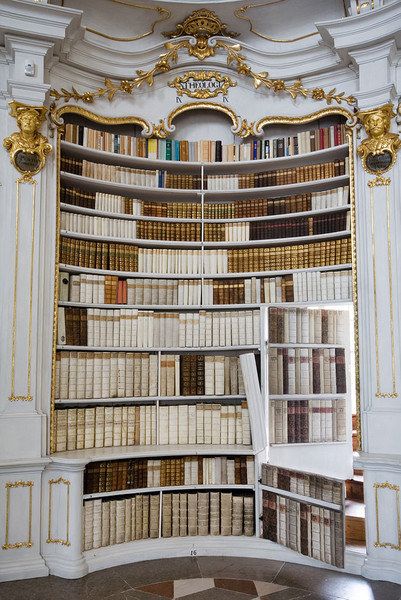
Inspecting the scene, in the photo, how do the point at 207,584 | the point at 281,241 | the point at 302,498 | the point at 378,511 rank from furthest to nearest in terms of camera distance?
the point at 281,241, the point at 302,498, the point at 378,511, the point at 207,584

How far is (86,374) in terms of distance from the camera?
4.13 meters

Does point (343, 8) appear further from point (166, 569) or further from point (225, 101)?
point (166, 569)

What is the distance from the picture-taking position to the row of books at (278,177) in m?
4.27

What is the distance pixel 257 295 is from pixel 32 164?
188 cm

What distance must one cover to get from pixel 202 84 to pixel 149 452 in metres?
2.91

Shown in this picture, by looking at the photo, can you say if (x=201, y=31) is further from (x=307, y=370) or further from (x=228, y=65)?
(x=307, y=370)

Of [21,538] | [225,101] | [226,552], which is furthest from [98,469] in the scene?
[225,101]

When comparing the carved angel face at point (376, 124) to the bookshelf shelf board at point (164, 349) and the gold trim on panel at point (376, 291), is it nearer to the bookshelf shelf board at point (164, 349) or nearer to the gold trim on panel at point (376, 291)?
the gold trim on panel at point (376, 291)

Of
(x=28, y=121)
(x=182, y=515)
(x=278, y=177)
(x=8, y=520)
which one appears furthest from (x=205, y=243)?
(x=8, y=520)

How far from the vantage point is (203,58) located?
4551mm

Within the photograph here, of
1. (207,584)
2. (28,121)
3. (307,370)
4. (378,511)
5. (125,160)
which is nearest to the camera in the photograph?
(207,584)

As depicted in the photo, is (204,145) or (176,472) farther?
(204,145)

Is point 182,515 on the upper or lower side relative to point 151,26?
lower

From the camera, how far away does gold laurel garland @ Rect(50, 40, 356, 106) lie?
14.3 ft
